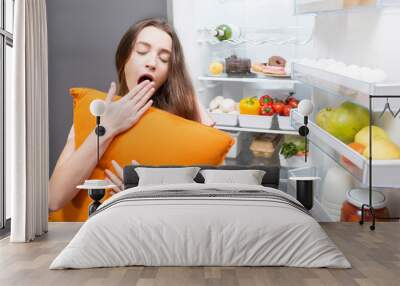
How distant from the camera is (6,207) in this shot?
22.7 feet

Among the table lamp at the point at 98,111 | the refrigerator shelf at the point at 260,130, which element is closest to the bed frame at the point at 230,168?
the refrigerator shelf at the point at 260,130

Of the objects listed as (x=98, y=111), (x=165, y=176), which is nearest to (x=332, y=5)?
(x=165, y=176)

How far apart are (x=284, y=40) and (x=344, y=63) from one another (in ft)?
2.08

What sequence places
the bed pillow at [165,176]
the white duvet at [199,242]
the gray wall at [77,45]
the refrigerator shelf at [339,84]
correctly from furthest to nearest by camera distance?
the gray wall at [77,45] → the bed pillow at [165,176] → the refrigerator shelf at [339,84] → the white duvet at [199,242]

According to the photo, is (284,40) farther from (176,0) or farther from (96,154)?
(96,154)

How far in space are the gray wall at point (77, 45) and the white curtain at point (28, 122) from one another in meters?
0.93

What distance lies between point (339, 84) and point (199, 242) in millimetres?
2240

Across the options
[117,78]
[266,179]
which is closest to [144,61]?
[117,78]

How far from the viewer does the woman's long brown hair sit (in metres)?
7.33

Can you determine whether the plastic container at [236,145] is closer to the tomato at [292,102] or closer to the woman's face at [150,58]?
the tomato at [292,102]

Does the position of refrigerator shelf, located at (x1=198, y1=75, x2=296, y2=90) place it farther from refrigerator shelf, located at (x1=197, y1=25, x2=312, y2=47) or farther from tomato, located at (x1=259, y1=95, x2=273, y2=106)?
refrigerator shelf, located at (x1=197, y1=25, x2=312, y2=47)

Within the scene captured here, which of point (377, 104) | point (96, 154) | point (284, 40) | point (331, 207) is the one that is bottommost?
point (331, 207)

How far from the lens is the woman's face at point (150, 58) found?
7305 millimetres

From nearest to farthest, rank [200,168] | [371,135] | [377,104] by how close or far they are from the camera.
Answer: [377,104] < [371,135] < [200,168]
